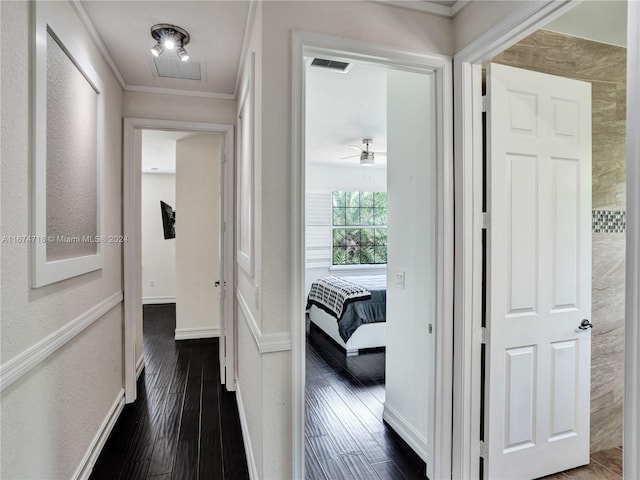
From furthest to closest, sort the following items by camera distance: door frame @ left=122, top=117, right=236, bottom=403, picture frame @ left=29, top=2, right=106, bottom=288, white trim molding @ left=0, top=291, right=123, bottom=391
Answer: door frame @ left=122, top=117, right=236, bottom=403
picture frame @ left=29, top=2, right=106, bottom=288
white trim molding @ left=0, top=291, right=123, bottom=391

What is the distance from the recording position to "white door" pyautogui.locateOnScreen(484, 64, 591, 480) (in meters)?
1.83

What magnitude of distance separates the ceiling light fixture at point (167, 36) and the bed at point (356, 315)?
302 cm

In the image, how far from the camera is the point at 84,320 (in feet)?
6.41

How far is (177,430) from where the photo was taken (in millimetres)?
2494

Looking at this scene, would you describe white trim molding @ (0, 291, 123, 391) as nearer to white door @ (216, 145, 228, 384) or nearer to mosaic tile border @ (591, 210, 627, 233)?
white door @ (216, 145, 228, 384)

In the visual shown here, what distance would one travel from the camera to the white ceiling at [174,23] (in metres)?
1.86

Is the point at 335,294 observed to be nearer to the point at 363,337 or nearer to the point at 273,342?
the point at 363,337

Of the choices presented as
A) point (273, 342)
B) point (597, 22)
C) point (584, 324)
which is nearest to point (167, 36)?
point (273, 342)

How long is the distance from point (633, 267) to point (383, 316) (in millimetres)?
3255

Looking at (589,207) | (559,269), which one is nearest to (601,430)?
(559,269)

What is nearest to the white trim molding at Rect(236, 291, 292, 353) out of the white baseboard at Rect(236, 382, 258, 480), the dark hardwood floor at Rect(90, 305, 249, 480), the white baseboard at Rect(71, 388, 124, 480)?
the white baseboard at Rect(236, 382, 258, 480)

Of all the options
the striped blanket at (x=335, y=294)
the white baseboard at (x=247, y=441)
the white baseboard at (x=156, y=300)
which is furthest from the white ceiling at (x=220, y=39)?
the white baseboard at (x=156, y=300)

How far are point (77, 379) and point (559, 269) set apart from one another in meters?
2.70

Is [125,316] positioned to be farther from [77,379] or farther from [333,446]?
[333,446]
